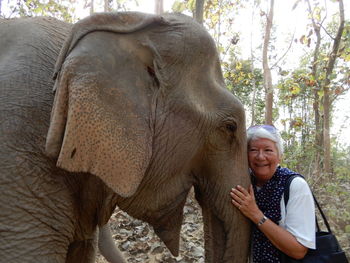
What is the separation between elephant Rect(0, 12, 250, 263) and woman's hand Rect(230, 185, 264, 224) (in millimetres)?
40

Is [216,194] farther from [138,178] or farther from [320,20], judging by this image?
[320,20]

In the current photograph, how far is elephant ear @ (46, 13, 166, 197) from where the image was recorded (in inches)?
55.9

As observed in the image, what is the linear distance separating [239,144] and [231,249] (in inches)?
20.5

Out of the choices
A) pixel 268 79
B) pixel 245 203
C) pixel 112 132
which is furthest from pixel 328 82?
pixel 112 132

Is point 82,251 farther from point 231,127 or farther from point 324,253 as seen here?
point 324,253

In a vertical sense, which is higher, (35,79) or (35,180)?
(35,79)

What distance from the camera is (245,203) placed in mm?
1863

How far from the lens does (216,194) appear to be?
1905 mm

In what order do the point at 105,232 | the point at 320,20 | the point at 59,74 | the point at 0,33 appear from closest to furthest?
the point at 59,74 < the point at 0,33 < the point at 105,232 < the point at 320,20

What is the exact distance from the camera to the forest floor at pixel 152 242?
364 cm

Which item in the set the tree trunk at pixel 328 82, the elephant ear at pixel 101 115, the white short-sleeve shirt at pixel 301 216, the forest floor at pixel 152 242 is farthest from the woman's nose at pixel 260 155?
the tree trunk at pixel 328 82

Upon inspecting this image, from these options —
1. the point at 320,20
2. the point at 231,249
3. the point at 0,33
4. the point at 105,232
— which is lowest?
the point at 105,232

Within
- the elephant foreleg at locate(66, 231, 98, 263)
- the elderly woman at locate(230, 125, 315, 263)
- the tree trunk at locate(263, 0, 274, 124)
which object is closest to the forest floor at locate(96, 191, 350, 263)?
the elephant foreleg at locate(66, 231, 98, 263)

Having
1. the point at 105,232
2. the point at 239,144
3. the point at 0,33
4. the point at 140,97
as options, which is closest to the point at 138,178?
the point at 140,97
